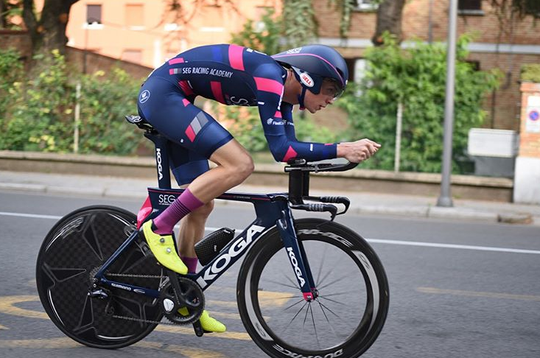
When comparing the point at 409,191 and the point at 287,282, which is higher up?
the point at 287,282

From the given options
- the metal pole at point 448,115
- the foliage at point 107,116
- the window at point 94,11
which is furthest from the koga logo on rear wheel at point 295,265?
the window at point 94,11

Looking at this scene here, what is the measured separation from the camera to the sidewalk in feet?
42.2

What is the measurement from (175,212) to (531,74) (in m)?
11.3

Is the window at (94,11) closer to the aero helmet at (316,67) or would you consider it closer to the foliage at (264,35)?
the foliage at (264,35)

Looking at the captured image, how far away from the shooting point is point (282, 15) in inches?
664

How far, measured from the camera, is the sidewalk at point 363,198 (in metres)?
12.9

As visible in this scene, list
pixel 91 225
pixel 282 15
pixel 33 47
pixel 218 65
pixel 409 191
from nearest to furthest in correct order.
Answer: pixel 218 65 → pixel 91 225 → pixel 409 191 → pixel 282 15 → pixel 33 47

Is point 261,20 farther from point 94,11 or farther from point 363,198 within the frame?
point 94,11

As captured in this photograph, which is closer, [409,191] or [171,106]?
[171,106]

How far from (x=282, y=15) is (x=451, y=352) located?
12.5 metres

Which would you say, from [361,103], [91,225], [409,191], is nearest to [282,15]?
[361,103]

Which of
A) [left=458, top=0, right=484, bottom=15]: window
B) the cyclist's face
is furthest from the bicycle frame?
[left=458, top=0, right=484, bottom=15]: window

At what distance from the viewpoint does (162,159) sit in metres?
4.66

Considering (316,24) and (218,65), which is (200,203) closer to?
(218,65)
